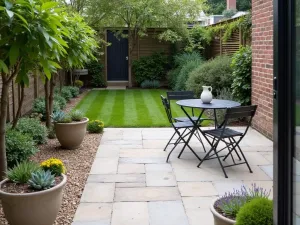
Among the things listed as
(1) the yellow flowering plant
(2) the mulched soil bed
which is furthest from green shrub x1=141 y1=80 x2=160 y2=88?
(1) the yellow flowering plant

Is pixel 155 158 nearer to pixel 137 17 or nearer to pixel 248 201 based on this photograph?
pixel 248 201

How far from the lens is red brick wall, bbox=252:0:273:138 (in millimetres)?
5988

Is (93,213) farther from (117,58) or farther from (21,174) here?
(117,58)

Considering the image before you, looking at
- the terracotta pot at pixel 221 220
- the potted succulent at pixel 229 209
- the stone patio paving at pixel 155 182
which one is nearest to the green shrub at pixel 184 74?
the stone patio paving at pixel 155 182

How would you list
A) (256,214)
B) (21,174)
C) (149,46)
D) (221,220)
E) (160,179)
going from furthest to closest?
1. (149,46)
2. (160,179)
3. (21,174)
4. (221,220)
5. (256,214)

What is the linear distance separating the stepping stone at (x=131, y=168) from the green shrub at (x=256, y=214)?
246 cm

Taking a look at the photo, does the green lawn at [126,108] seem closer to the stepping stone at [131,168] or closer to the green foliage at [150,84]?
the green foliage at [150,84]

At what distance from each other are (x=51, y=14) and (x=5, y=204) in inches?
53.8

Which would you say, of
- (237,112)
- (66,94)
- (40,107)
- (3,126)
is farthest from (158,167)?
(66,94)

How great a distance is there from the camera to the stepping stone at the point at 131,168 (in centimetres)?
462

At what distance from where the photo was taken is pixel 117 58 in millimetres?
15000

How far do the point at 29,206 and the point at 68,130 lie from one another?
106 inches

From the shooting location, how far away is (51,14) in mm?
2705

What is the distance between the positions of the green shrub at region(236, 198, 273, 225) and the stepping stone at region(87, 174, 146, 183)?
83.1 inches
